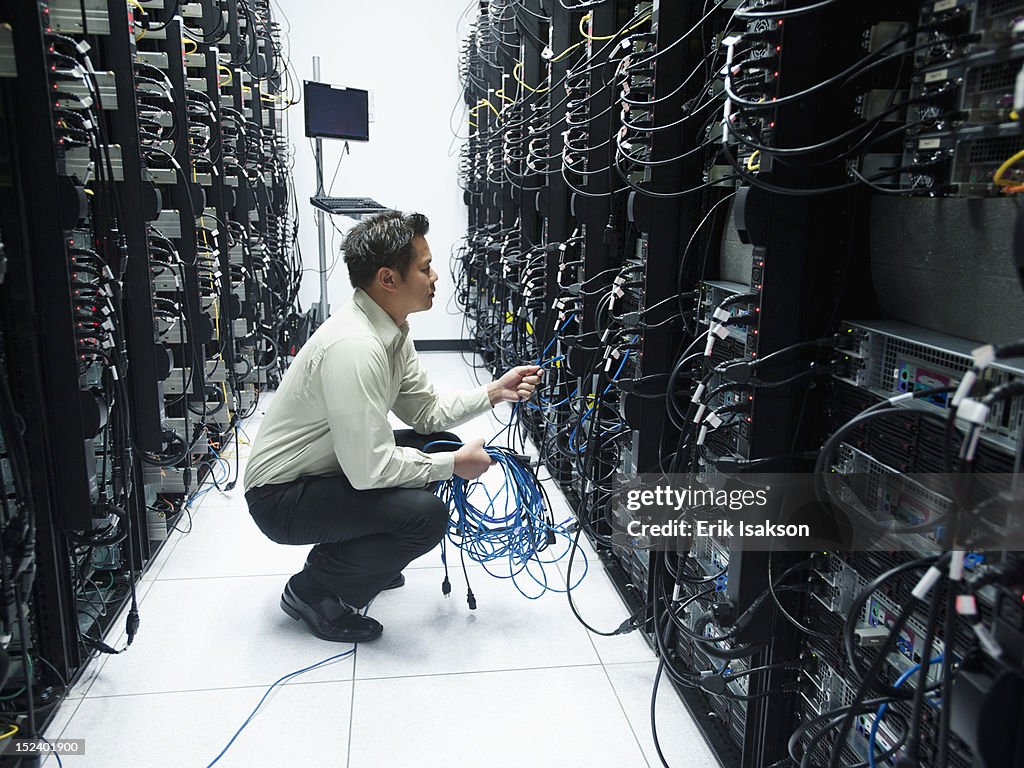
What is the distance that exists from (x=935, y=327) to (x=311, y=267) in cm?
658

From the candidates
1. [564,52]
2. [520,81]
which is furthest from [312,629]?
[520,81]

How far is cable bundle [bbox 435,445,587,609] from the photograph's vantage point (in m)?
2.82

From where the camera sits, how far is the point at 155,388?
288cm

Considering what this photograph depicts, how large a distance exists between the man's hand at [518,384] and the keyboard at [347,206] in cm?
363

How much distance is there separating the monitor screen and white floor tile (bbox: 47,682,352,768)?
5.10 metres

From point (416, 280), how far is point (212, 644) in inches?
52.5

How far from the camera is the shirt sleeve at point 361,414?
2385mm

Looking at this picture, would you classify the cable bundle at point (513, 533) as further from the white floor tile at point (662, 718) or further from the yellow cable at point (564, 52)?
the yellow cable at point (564, 52)

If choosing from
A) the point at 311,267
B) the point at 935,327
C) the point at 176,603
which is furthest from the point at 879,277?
the point at 311,267

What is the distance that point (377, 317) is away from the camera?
2586 millimetres

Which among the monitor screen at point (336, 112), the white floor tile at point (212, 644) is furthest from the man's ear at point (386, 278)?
the monitor screen at point (336, 112)

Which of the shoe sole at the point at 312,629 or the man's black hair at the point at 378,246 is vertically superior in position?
the man's black hair at the point at 378,246

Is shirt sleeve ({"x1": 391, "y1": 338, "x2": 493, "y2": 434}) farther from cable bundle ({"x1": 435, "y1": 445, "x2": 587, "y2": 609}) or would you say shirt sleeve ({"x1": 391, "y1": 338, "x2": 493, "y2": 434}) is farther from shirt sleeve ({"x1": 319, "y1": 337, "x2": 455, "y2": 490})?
shirt sleeve ({"x1": 319, "y1": 337, "x2": 455, "y2": 490})

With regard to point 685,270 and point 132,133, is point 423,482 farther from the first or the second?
point 132,133
